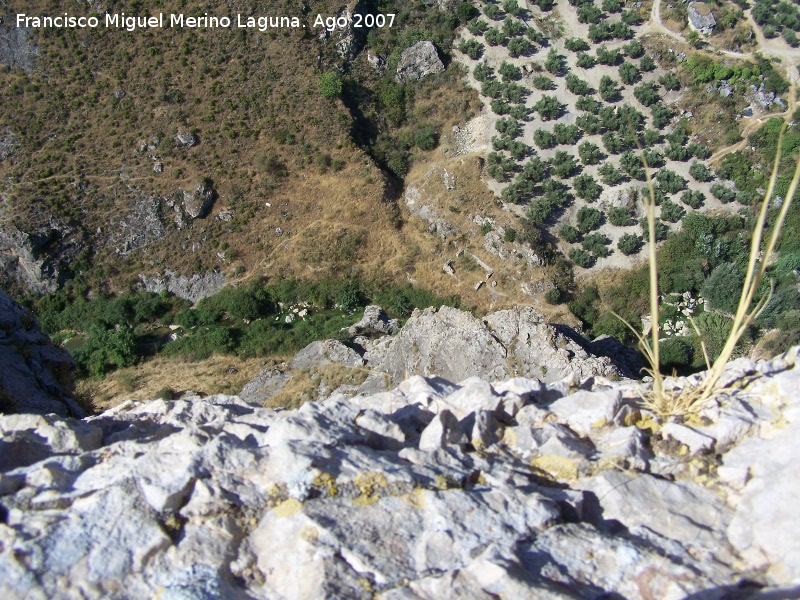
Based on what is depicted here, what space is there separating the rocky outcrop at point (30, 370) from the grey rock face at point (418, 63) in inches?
1319

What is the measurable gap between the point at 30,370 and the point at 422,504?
12370mm

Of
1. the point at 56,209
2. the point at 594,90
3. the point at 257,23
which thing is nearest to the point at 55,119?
the point at 56,209

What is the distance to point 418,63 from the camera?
44.6 meters

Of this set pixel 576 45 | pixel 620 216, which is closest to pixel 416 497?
pixel 620 216

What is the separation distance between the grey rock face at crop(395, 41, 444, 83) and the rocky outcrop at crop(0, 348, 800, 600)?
131 ft

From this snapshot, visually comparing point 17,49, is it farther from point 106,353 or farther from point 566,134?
point 566,134

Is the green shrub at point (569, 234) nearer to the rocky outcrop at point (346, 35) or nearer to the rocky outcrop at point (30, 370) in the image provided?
the rocky outcrop at point (346, 35)

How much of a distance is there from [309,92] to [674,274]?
26.2 m

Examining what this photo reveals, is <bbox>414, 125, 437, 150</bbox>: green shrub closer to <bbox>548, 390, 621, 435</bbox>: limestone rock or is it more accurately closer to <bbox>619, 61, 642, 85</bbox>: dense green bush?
<bbox>619, 61, 642, 85</bbox>: dense green bush

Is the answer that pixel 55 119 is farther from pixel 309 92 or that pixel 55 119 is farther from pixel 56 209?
pixel 309 92

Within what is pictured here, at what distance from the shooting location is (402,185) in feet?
138

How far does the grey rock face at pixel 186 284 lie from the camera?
38.7 meters

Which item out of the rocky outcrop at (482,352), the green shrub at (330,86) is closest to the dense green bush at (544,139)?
the green shrub at (330,86)

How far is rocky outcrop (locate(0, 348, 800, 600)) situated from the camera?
5.75 meters
